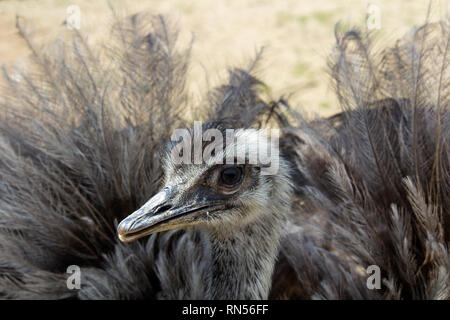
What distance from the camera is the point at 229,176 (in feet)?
3.79


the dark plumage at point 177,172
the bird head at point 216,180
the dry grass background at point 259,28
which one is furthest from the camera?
the dry grass background at point 259,28

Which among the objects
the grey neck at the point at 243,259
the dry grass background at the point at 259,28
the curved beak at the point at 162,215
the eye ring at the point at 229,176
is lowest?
the grey neck at the point at 243,259

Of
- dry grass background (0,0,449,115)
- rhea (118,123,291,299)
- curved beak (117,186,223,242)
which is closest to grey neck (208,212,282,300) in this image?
rhea (118,123,291,299)

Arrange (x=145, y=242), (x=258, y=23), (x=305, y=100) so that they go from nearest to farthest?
1. (x=145, y=242)
2. (x=305, y=100)
3. (x=258, y=23)

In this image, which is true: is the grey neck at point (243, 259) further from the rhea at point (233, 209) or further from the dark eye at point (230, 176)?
the dark eye at point (230, 176)

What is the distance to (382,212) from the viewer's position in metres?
1.32

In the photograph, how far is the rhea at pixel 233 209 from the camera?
112 centimetres

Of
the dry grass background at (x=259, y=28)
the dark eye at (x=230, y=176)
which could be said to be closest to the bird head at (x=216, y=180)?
the dark eye at (x=230, y=176)

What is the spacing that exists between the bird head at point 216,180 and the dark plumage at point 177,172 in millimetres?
51

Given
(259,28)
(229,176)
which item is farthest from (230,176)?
(259,28)

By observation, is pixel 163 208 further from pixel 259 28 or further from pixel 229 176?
→ pixel 259 28

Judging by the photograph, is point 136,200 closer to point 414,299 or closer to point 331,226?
point 331,226
